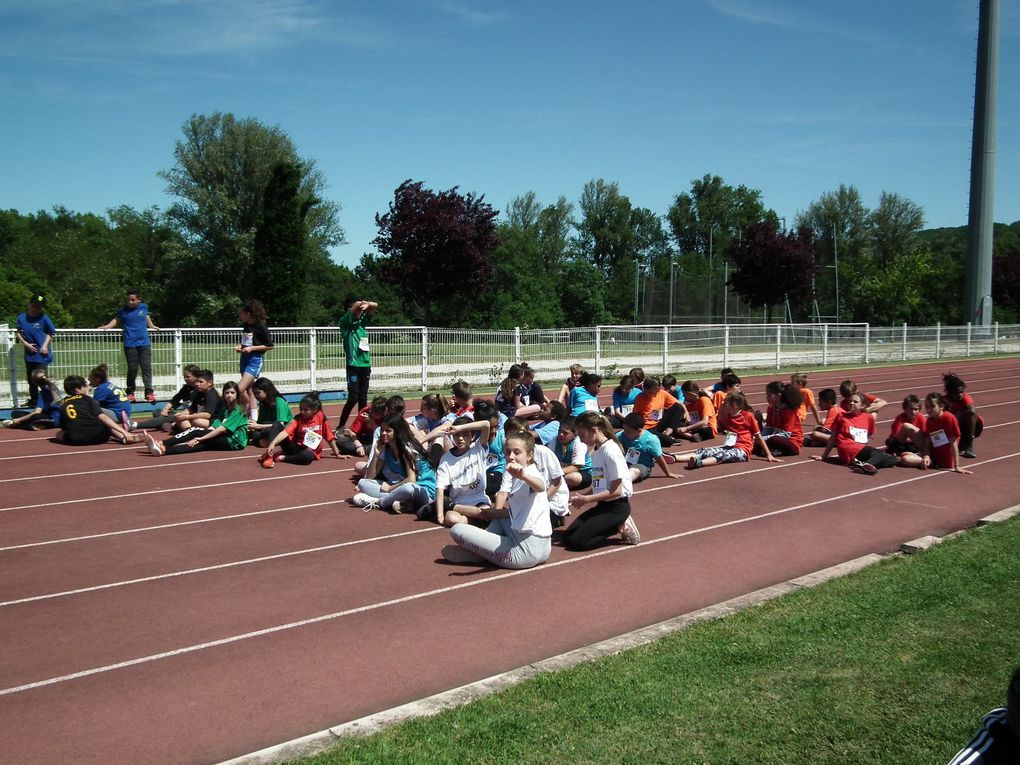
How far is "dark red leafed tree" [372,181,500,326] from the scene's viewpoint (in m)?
36.6

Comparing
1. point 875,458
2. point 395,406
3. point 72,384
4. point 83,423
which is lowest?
point 875,458

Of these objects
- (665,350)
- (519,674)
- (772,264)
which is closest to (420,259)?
(665,350)

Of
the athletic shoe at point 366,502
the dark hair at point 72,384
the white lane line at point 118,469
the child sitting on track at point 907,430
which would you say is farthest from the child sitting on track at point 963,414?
the dark hair at point 72,384

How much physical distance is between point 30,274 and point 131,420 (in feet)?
154

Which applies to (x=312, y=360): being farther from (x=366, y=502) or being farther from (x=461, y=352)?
(x=366, y=502)

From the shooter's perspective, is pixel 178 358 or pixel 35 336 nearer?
pixel 35 336

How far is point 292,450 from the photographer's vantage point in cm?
1262

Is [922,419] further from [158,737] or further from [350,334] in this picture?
[158,737]

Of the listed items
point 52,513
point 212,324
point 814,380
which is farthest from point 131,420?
point 212,324

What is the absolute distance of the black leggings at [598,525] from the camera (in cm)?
822

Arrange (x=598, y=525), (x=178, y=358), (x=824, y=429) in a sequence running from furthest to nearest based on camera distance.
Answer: (x=178, y=358) → (x=824, y=429) → (x=598, y=525)

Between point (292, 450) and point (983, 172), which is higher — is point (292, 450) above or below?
below

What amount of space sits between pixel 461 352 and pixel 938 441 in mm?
12377

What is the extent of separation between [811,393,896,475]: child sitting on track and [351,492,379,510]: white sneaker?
6559 millimetres
